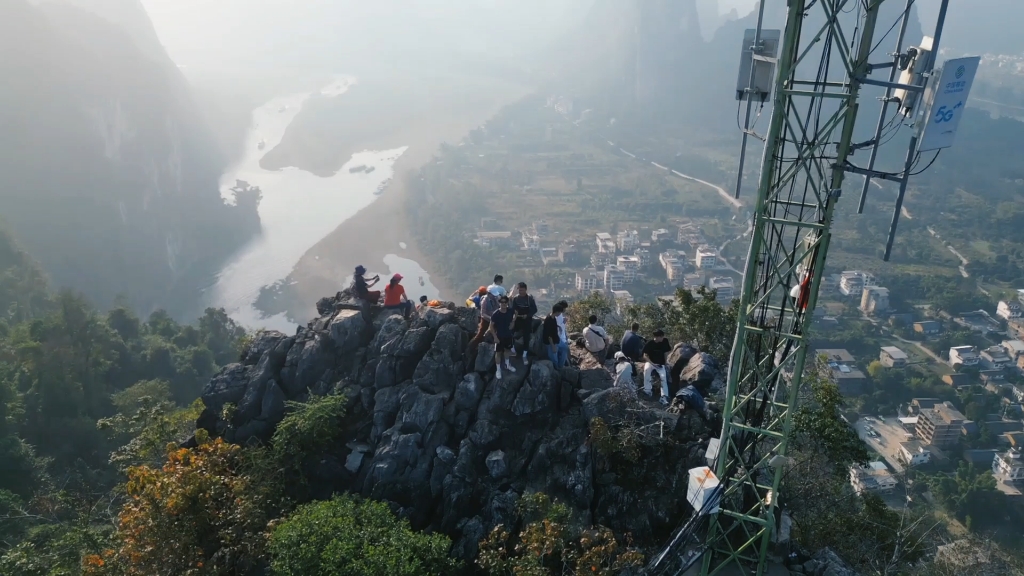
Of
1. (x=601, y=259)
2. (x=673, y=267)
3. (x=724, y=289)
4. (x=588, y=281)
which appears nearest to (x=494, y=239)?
(x=601, y=259)

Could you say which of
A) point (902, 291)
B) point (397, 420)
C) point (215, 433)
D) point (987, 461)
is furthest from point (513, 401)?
point (902, 291)

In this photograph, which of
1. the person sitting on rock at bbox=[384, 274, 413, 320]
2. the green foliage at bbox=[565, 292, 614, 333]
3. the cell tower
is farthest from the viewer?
the green foliage at bbox=[565, 292, 614, 333]

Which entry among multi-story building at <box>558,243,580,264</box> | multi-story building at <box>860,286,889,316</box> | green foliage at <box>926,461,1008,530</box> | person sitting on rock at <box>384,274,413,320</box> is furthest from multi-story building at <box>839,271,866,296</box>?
person sitting on rock at <box>384,274,413,320</box>

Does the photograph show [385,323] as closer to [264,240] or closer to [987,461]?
[987,461]

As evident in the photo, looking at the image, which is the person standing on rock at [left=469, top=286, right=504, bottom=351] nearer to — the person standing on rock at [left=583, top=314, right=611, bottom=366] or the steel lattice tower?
the person standing on rock at [left=583, top=314, right=611, bottom=366]

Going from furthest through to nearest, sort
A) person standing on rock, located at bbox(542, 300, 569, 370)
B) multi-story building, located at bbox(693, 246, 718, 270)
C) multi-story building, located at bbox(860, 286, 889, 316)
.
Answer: multi-story building, located at bbox(693, 246, 718, 270) < multi-story building, located at bbox(860, 286, 889, 316) < person standing on rock, located at bbox(542, 300, 569, 370)
